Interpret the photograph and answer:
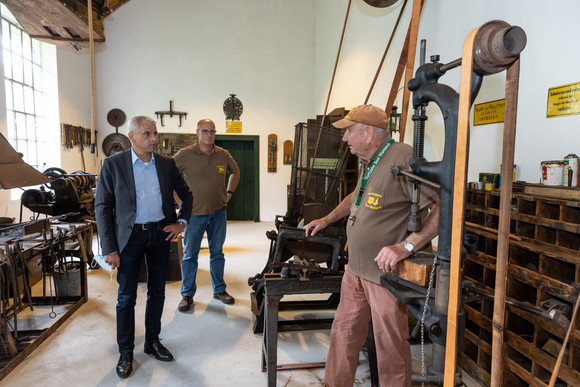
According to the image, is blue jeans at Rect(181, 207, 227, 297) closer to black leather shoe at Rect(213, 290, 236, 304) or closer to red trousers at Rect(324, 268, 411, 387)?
black leather shoe at Rect(213, 290, 236, 304)

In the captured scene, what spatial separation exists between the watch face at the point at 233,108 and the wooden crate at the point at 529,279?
6.15 metres

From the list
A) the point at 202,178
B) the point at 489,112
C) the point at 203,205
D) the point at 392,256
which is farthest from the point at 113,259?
the point at 489,112

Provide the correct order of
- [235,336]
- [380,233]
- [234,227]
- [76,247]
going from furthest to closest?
[234,227], [76,247], [235,336], [380,233]

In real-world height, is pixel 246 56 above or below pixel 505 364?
above

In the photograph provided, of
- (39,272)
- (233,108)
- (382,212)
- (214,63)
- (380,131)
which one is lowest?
(39,272)

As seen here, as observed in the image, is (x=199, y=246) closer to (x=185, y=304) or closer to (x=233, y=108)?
(x=185, y=304)

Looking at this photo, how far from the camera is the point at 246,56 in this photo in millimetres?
7738

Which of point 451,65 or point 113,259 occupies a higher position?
point 451,65

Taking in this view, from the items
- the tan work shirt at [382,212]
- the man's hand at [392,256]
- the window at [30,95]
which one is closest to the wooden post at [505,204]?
the man's hand at [392,256]

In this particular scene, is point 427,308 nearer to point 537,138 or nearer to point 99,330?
point 537,138

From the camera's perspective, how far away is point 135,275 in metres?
2.35

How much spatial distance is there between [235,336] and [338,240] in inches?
49.1

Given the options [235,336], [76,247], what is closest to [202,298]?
[235,336]

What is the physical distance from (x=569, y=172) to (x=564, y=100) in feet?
1.53
